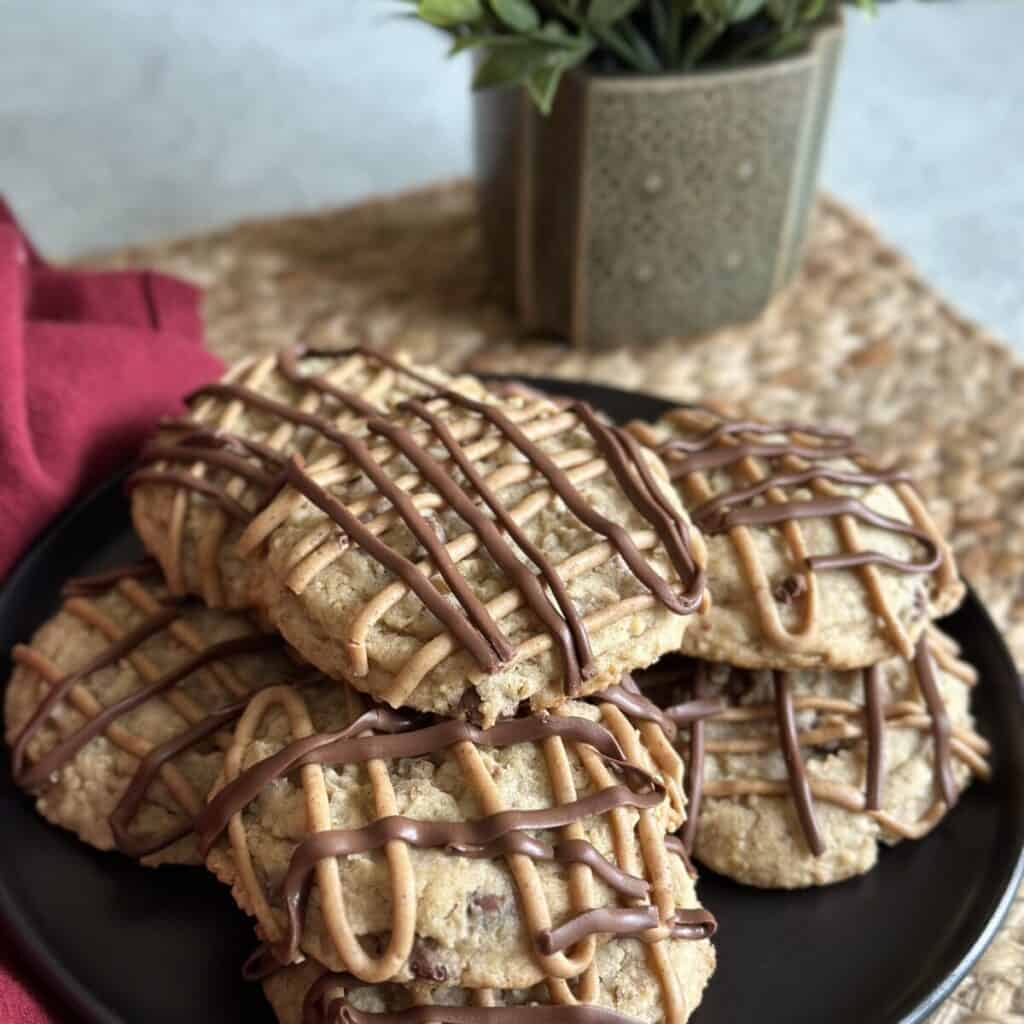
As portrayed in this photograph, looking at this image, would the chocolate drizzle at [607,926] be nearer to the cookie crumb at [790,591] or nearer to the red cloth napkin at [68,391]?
the cookie crumb at [790,591]

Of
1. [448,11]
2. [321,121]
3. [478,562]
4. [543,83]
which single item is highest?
[448,11]

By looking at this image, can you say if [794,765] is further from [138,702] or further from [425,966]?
[138,702]

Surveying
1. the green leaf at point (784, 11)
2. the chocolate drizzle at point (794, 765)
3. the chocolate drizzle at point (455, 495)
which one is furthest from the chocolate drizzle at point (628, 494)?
the green leaf at point (784, 11)

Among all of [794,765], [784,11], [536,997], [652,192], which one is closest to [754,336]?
[652,192]

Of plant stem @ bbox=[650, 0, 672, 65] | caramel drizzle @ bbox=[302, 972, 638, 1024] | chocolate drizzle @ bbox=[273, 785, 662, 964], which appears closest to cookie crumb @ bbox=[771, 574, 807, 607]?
chocolate drizzle @ bbox=[273, 785, 662, 964]

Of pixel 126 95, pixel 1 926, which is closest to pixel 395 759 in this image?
pixel 1 926

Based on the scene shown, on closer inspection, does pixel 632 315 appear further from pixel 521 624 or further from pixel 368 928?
pixel 368 928
